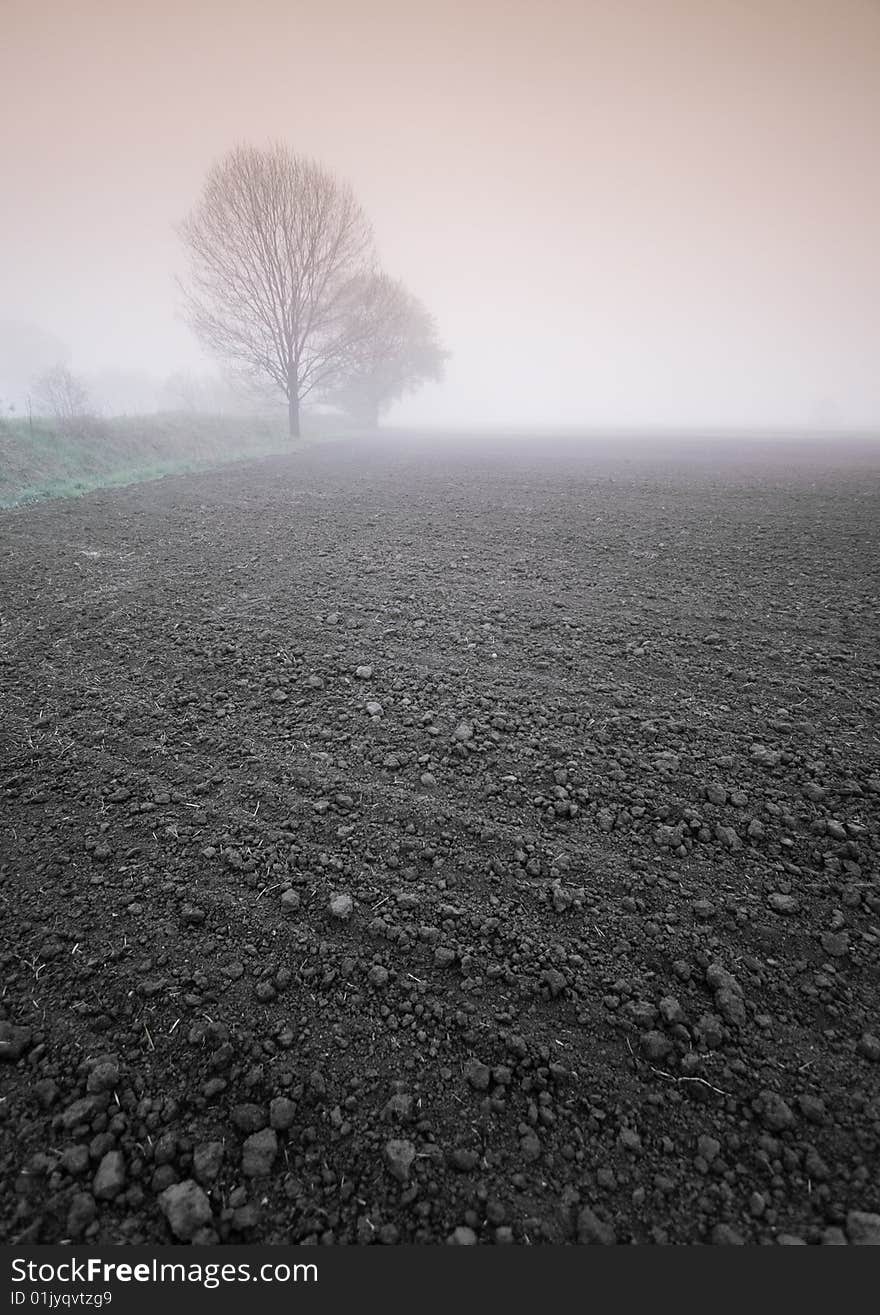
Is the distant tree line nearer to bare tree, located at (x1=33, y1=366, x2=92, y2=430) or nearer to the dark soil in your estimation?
bare tree, located at (x1=33, y1=366, x2=92, y2=430)

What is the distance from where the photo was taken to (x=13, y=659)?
474 cm

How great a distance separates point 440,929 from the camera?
2.42 meters

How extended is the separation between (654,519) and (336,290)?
2264 centimetres

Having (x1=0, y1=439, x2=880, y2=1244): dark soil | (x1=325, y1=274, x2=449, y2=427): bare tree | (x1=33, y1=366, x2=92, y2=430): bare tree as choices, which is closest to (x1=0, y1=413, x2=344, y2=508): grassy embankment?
(x1=33, y1=366, x2=92, y2=430): bare tree

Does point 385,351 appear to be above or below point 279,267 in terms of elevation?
below

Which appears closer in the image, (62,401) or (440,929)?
(440,929)

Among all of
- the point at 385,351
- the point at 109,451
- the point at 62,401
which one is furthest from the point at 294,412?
the point at 109,451

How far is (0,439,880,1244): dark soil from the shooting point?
1674 mm

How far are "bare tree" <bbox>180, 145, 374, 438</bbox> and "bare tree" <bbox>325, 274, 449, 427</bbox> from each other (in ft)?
11.3

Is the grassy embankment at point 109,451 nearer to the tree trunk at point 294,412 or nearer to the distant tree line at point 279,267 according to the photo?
the tree trunk at point 294,412

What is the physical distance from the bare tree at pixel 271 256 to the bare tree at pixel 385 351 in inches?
→ 135

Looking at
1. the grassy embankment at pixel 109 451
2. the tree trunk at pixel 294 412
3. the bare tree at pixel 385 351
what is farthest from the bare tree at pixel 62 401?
the bare tree at pixel 385 351

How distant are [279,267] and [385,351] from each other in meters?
10.1

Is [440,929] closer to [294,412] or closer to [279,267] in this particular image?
[279,267]
